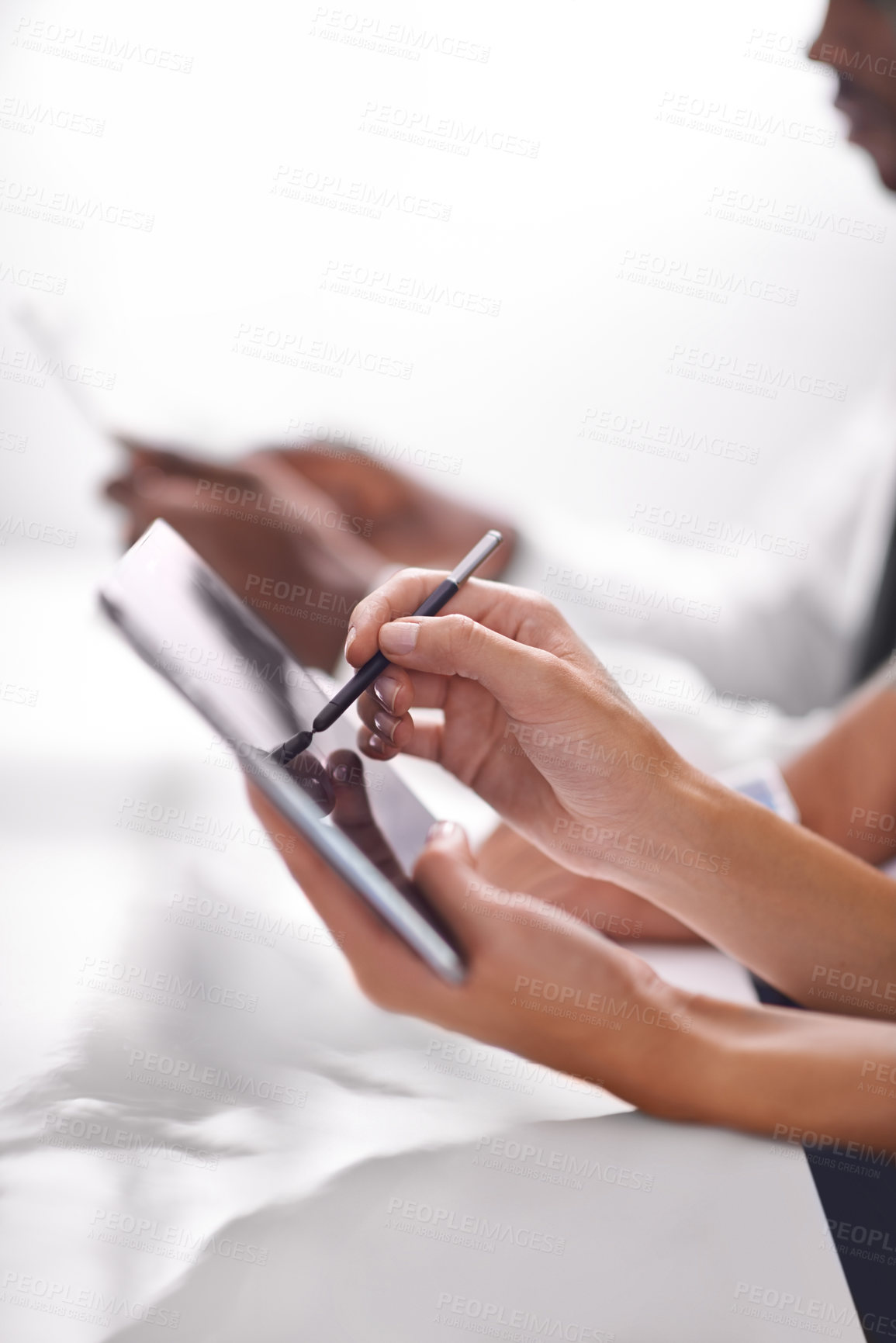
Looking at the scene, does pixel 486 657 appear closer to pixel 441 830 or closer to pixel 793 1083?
pixel 441 830

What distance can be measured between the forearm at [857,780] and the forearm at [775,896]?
0.50ft

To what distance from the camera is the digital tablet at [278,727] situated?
43cm

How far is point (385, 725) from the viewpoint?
54 cm

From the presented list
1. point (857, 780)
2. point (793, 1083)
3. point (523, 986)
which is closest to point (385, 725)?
point (523, 986)

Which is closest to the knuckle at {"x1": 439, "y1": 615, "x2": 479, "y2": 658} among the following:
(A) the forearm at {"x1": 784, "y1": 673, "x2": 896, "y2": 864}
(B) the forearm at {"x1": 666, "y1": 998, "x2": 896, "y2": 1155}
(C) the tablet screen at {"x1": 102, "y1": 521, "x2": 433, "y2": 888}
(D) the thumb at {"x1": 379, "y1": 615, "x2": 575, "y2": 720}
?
(D) the thumb at {"x1": 379, "y1": 615, "x2": 575, "y2": 720}

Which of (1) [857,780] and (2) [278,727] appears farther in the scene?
(1) [857,780]

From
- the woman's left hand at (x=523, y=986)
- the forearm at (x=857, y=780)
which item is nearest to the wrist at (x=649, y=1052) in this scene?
the woman's left hand at (x=523, y=986)

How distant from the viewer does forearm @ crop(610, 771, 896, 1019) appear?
544 millimetres

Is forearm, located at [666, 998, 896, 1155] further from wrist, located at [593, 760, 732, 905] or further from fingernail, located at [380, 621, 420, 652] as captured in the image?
fingernail, located at [380, 621, 420, 652]

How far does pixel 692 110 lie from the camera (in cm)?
117

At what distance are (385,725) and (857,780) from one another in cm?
40

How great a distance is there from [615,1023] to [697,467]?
937 millimetres

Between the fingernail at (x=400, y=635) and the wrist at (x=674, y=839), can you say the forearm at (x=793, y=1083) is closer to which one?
the wrist at (x=674, y=839)

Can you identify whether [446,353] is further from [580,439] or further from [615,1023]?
[615,1023]
